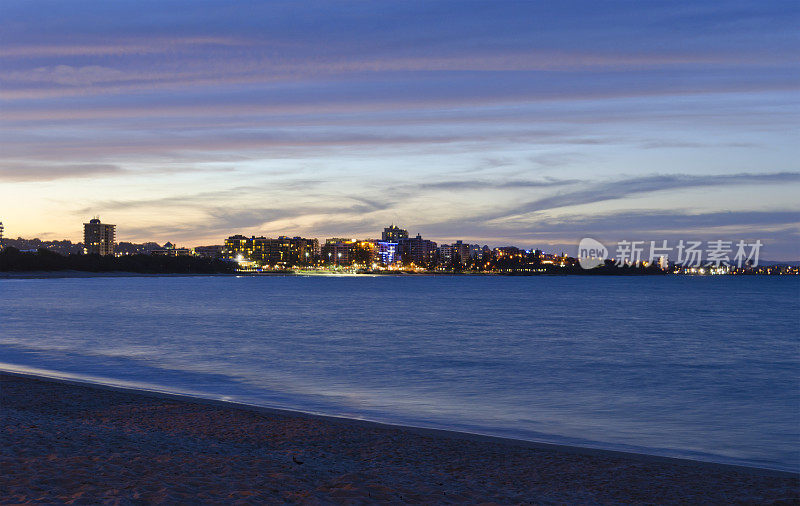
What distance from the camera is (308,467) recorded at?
31.1ft

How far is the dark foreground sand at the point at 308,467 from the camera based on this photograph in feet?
26.4

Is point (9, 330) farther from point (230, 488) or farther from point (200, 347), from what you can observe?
point (230, 488)

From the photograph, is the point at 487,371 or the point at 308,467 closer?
the point at 308,467

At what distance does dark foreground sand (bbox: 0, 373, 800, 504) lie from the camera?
8.05 meters

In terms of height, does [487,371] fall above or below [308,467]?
below

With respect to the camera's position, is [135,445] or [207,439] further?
[207,439]

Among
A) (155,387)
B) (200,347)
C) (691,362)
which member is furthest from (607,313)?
(155,387)

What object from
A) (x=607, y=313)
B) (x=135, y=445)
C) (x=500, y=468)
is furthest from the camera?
(x=607, y=313)

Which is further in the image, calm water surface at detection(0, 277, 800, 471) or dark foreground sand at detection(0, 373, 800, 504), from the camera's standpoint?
calm water surface at detection(0, 277, 800, 471)

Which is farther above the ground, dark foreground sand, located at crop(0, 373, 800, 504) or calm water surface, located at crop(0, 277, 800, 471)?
dark foreground sand, located at crop(0, 373, 800, 504)

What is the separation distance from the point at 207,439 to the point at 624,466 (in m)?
6.44

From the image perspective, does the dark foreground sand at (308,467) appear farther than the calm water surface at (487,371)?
No

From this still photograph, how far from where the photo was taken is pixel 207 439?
36.6 ft

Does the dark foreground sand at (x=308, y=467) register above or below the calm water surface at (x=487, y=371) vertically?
above
